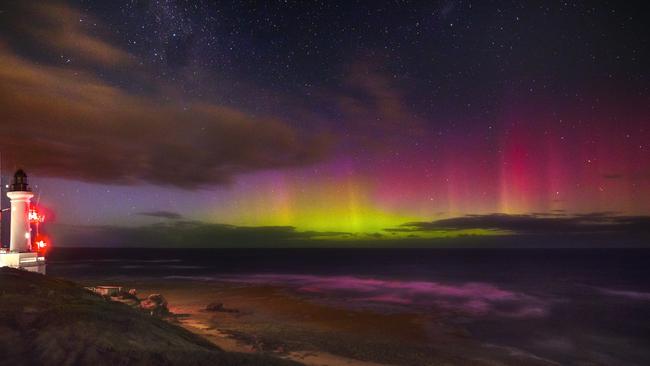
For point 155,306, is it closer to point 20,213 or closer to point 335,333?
Result: point 335,333

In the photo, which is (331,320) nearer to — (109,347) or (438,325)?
(438,325)

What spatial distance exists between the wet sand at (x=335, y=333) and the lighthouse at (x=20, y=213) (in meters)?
13.3

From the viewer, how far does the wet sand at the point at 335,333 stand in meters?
24.6

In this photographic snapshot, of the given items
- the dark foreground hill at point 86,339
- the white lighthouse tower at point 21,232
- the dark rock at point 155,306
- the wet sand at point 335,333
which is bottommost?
the wet sand at point 335,333

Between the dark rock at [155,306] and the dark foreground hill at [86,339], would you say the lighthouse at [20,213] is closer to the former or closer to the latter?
the dark rock at [155,306]

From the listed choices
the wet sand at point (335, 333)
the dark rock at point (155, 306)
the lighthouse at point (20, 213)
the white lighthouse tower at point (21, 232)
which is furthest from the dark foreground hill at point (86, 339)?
the lighthouse at point (20, 213)

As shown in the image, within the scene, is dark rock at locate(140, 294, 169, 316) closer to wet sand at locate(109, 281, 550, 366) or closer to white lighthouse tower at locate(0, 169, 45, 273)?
wet sand at locate(109, 281, 550, 366)

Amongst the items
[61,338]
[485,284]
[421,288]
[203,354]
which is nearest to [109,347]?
[61,338]

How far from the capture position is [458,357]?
25922 mm

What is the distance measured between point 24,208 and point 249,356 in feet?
99.7

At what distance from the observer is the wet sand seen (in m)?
24.6

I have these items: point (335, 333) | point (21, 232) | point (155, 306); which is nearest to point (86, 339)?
point (155, 306)

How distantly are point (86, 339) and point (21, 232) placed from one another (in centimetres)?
2691

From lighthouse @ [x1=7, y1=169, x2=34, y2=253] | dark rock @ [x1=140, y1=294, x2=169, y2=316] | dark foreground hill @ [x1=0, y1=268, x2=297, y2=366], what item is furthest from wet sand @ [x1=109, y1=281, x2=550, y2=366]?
lighthouse @ [x1=7, y1=169, x2=34, y2=253]
